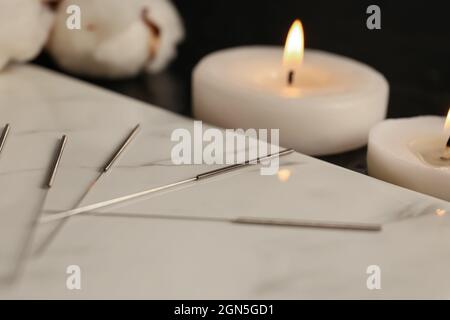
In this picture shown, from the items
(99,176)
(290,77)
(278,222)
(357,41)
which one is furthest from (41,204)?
(357,41)

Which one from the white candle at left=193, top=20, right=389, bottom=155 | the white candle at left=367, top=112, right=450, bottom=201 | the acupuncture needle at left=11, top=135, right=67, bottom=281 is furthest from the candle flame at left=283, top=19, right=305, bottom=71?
the acupuncture needle at left=11, top=135, right=67, bottom=281

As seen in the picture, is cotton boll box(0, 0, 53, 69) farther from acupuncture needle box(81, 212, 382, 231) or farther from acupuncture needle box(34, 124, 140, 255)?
acupuncture needle box(81, 212, 382, 231)

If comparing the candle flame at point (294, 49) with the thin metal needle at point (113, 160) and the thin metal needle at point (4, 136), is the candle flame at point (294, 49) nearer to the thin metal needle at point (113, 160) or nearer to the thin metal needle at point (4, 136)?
the thin metal needle at point (113, 160)

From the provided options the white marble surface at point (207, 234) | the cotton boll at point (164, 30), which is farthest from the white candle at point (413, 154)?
the cotton boll at point (164, 30)

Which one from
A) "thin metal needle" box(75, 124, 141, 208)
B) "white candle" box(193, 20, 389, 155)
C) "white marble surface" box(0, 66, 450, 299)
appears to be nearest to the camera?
"white marble surface" box(0, 66, 450, 299)

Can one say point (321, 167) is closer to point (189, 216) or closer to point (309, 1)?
point (189, 216)

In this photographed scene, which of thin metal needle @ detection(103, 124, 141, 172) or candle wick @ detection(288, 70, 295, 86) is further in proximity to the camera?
candle wick @ detection(288, 70, 295, 86)

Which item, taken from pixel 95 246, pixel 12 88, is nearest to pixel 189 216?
pixel 95 246
